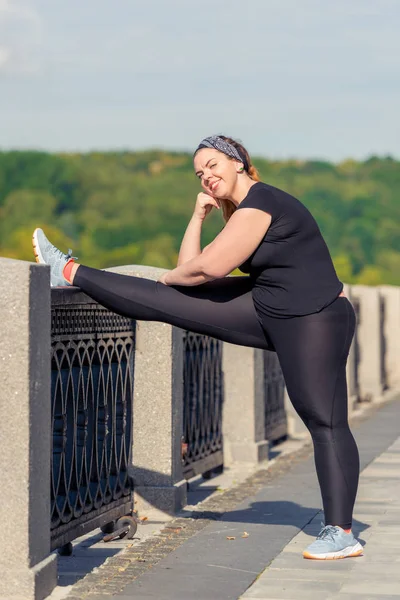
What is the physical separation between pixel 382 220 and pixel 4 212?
41715 mm

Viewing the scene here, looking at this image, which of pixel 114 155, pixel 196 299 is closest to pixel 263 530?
pixel 196 299

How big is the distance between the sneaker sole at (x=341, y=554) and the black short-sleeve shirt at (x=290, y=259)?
3.33ft

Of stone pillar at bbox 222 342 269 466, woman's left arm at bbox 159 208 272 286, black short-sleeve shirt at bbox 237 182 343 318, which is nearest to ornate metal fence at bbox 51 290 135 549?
woman's left arm at bbox 159 208 272 286

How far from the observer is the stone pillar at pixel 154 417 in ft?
22.9

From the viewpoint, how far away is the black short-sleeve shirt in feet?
17.0

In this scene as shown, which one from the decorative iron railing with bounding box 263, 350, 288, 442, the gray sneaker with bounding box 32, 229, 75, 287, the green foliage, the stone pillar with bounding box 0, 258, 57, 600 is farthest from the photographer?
the green foliage

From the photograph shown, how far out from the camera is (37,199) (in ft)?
454

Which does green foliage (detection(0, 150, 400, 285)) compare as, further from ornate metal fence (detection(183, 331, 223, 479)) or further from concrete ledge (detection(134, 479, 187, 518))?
concrete ledge (detection(134, 479, 187, 518))

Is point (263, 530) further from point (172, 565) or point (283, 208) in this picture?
point (283, 208)

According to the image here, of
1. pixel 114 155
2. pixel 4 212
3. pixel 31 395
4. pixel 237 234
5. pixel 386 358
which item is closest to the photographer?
pixel 31 395

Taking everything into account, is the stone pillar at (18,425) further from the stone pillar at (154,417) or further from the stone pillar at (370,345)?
the stone pillar at (370,345)

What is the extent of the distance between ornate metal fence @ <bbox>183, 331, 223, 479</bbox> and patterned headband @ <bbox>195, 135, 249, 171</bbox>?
8.88 feet

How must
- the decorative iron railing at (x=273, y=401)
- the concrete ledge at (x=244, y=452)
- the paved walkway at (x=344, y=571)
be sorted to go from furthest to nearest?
the decorative iron railing at (x=273, y=401) → the concrete ledge at (x=244, y=452) → the paved walkway at (x=344, y=571)

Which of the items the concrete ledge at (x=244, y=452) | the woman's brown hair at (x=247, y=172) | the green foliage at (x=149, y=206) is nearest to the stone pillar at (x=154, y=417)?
the woman's brown hair at (x=247, y=172)
